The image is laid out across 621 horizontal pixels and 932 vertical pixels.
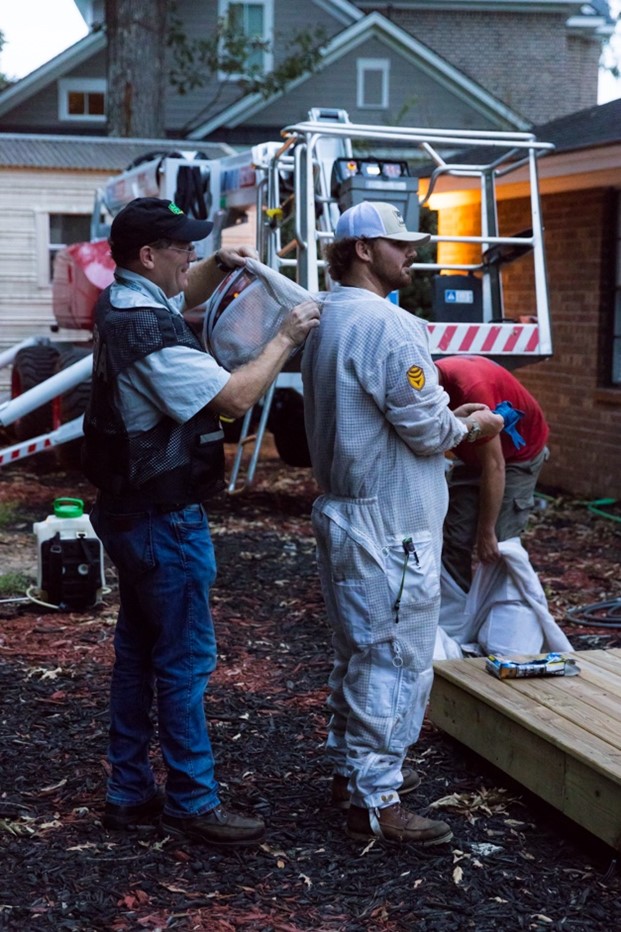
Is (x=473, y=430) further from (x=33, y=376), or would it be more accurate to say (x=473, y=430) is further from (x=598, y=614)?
(x=33, y=376)

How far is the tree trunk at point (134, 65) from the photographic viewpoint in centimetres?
1881

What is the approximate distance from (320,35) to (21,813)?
2472 cm

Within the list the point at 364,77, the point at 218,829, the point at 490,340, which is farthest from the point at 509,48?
the point at 218,829

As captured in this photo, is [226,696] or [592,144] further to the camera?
[592,144]

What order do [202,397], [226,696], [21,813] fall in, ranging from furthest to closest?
[226,696]
[21,813]
[202,397]

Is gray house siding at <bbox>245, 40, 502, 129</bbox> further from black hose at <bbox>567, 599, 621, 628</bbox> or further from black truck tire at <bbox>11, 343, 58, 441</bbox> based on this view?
black hose at <bbox>567, 599, 621, 628</bbox>

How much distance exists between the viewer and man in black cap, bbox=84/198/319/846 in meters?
3.66

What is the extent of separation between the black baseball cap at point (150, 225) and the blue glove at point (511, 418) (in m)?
2.14

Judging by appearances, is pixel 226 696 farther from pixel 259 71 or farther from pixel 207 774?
pixel 259 71

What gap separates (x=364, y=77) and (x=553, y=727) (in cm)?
2542

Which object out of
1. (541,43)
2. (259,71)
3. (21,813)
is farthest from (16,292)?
(541,43)

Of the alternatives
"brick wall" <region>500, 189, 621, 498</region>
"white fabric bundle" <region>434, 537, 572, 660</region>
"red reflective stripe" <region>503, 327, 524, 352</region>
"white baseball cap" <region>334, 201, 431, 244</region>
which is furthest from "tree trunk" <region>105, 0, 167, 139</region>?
"white baseball cap" <region>334, 201, 431, 244</region>

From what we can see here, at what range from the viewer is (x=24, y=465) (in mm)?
12766

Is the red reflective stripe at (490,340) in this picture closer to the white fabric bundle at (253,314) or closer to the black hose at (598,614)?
the black hose at (598,614)
